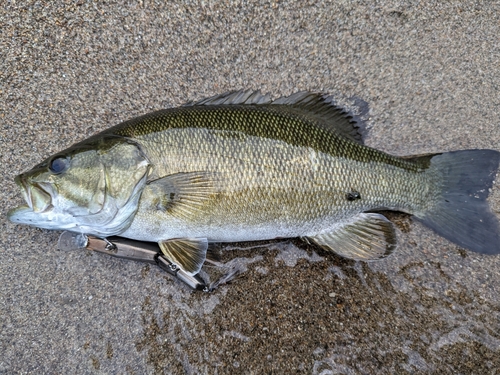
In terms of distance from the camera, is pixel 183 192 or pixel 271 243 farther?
pixel 271 243

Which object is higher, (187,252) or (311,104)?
(311,104)

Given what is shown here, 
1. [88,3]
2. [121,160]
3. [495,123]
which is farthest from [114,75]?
[495,123]

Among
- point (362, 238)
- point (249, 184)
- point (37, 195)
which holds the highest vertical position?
point (249, 184)

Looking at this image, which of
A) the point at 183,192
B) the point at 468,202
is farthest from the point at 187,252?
the point at 468,202

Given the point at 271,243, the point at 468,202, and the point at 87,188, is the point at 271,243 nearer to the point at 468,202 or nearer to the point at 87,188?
the point at 87,188

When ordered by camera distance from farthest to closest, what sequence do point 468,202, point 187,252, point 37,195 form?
point 468,202 < point 187,252 < point 37,195

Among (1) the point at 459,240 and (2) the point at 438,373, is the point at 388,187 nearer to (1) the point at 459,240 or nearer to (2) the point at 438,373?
(1) the point at 459,240

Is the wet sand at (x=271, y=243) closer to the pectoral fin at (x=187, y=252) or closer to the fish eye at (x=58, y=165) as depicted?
the pectoral fin at (x=187, y=252)
